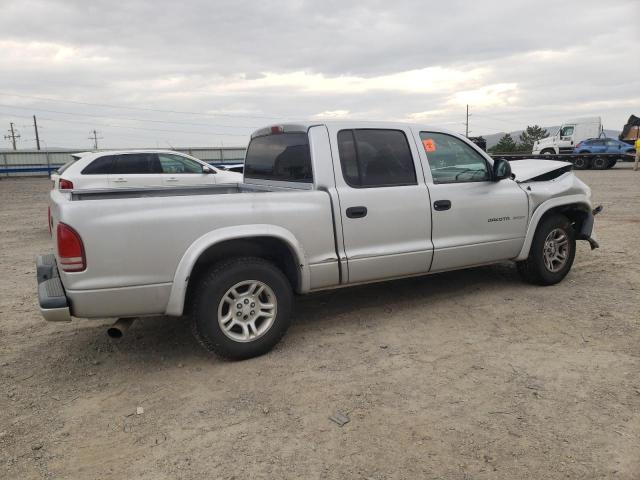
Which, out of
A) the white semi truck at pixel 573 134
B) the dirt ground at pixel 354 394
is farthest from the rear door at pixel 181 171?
the white semi truck at pixel 573 134

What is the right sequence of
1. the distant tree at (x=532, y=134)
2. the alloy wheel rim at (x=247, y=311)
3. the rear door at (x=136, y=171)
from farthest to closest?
the distant tree at (x=532, y=134), the rear door at (x=136, y=171), the alloy wheel rim at (x=247, y=311)

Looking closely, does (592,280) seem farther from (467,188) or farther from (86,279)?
(86,279)

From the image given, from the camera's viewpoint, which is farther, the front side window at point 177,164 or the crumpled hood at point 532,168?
the front side window at point 177,164

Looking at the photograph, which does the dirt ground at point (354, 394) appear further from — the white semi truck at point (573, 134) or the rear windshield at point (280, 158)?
the white semi truck at point (573, 134)

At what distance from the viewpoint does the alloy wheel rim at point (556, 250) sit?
5.35 meters

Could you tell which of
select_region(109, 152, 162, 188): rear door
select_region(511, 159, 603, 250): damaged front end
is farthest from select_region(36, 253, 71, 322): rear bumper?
select_region(109, 152, 162, 188): rear door

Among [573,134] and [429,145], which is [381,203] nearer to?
[429,145]

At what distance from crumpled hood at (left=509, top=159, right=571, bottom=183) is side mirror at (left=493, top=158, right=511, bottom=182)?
15.8 inches

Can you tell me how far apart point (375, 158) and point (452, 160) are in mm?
898

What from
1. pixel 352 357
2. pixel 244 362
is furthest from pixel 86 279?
pixel 352 357

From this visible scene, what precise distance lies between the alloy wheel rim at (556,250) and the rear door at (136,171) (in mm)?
6724

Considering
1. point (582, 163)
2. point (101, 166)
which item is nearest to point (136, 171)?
point (101, 166)

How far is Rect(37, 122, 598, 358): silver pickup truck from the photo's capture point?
130 inches

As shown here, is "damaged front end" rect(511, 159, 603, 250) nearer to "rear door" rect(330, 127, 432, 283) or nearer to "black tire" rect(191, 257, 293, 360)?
"rear door" rect(330, 127, 432, 283)
